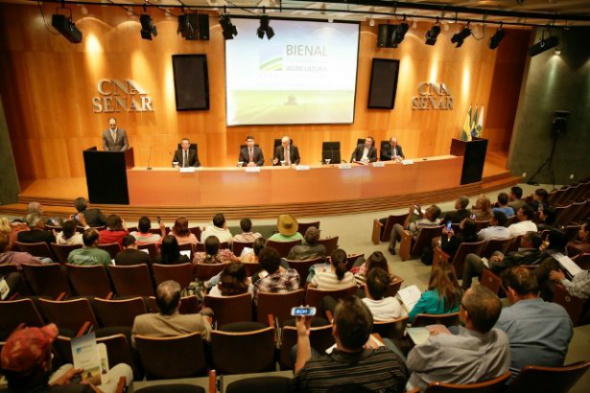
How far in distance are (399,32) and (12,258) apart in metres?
7.47

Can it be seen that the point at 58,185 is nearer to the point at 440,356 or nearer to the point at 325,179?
the point at 325,179

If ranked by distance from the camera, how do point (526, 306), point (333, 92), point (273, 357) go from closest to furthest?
point (526, 306), point (273, 357), point (333, 92)

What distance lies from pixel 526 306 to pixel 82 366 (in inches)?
107

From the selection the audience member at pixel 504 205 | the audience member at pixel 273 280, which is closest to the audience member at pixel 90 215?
the audience member at pixel 273 280

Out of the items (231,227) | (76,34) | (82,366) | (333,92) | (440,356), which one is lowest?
(231,227)

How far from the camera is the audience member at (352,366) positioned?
1.78 meters

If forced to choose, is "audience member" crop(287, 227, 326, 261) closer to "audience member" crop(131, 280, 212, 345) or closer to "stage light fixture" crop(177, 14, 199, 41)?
"audience member" crop(131, 280, 212, 345)

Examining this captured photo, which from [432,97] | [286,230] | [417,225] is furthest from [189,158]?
[432,97]

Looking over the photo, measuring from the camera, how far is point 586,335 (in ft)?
12.2

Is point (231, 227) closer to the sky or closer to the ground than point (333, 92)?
closer to the ground

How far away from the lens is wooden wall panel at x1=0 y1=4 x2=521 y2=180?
7629 millimetres

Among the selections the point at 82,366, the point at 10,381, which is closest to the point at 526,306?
the point at 82,366

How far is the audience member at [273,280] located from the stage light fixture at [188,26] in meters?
5.60

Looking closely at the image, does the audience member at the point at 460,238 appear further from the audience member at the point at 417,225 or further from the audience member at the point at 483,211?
the audience member at the point at 483,211
